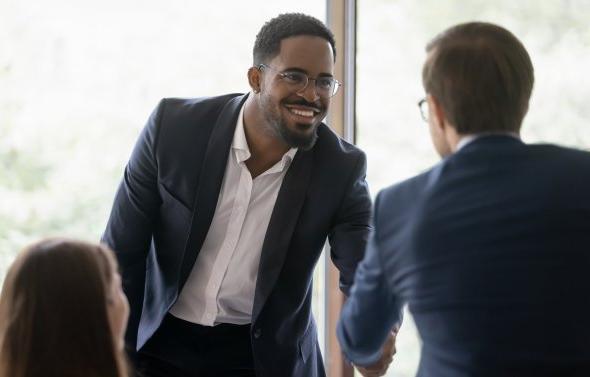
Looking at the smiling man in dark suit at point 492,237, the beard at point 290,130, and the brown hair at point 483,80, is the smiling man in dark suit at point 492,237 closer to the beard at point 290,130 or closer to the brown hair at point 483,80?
the brown hair at point 483,80

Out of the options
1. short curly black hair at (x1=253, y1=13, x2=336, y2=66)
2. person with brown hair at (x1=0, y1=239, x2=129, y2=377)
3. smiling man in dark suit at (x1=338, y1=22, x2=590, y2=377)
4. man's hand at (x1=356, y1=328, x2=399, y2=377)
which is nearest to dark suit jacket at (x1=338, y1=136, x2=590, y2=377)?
smiling man in dark suit at (x1=338, y1=22, x2=590, y2=377)

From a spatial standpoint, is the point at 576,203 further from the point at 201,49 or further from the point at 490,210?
the point at 201,49

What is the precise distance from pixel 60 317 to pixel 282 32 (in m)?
1.18

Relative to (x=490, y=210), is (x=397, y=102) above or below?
above

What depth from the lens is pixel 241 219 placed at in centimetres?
A: 237

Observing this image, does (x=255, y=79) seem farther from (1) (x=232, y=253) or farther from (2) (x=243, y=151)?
(1) (x=232, y=253)

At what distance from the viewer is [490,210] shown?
1413mm

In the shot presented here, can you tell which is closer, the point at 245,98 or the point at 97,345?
the point at 97,345

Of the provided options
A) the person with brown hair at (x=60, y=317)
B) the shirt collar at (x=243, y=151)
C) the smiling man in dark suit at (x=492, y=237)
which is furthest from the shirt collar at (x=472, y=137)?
the shirt collar at (x=243, y=151)

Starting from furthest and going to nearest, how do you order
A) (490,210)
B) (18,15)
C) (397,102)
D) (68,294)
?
(397,102)
(18,15)
(68,294)
(490,210)

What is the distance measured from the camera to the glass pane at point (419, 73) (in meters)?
3.06

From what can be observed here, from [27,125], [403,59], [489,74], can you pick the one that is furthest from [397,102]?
[489,74]

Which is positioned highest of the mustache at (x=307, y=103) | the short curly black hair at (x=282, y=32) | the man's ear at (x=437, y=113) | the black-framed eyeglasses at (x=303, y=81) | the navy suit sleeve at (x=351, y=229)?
the short curly black hair at (x=282, y=32)

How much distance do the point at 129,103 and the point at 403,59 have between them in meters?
1.02
